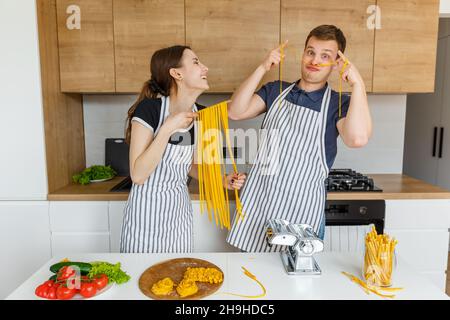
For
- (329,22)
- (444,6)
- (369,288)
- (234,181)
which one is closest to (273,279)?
(369,288)

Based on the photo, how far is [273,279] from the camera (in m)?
1.00

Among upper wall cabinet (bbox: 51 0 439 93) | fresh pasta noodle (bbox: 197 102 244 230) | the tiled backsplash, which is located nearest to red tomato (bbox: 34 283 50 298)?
fresh pasta noodle (bbox: 197 102 244 230)

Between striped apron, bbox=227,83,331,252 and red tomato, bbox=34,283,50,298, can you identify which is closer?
red tomato, bbox=34,283,50,298

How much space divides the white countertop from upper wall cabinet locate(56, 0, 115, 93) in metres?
1.33

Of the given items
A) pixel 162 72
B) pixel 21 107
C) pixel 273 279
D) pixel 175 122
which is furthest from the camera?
pixel 21 107

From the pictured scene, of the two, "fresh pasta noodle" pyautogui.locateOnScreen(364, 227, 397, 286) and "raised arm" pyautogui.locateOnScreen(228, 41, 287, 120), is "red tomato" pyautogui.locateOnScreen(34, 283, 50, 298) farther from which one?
"raised arm" pyautogui.locateOnScreen(228, 41, 287, 120)

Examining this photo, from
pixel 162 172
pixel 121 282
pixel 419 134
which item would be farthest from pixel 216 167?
pixel 419 134

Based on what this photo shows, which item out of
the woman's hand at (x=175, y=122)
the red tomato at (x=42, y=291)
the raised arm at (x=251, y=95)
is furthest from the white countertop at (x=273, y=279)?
the raised arm at (x=251, y=95)

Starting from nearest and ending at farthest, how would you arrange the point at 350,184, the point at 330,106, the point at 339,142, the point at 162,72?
the point at 162,72, the point at 330,106, the point at 350,184, the point at 339,142

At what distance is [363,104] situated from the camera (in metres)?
1.26

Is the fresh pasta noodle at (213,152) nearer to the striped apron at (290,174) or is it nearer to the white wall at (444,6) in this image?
the striped apron at (290,174)

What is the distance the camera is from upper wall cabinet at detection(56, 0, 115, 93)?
207cm

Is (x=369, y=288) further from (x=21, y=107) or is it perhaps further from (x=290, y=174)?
(x=21, y=107)

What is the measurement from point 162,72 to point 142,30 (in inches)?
35.3
